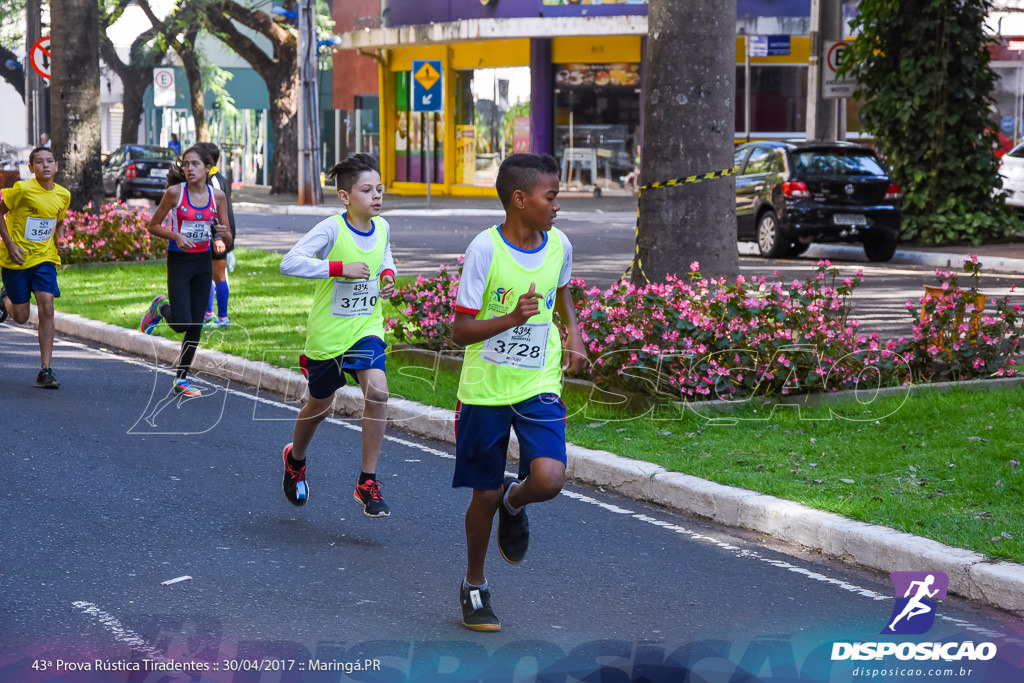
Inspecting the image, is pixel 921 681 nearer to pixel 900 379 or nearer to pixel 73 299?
pixel 900 379

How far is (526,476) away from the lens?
5312 millimetres

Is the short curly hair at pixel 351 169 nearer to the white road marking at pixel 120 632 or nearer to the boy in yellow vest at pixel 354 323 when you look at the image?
the boy in yellow vest at pixel 354 323

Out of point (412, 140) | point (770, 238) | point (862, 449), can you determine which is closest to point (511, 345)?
point (862, 449)

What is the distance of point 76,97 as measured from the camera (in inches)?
786

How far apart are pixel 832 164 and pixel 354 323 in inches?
566

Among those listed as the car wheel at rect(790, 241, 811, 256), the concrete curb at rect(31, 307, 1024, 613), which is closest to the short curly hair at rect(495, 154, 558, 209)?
the concrete curb at rect(31, 307, 1024, 613)

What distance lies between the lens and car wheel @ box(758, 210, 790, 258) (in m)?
20.2

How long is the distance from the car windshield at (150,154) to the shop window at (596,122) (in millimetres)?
10615

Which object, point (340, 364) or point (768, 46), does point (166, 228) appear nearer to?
point (340, 364)

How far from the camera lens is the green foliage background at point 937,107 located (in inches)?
838

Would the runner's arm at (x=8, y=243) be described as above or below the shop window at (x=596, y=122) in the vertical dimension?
below

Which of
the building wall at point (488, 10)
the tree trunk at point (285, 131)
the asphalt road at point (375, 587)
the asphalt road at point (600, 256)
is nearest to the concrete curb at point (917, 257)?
the asphalt road at point (600, 256)

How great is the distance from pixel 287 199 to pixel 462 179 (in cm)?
618

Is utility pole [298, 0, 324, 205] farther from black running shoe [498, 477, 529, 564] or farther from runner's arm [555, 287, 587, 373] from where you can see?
black running shoe [498, 477, 529, 564]
